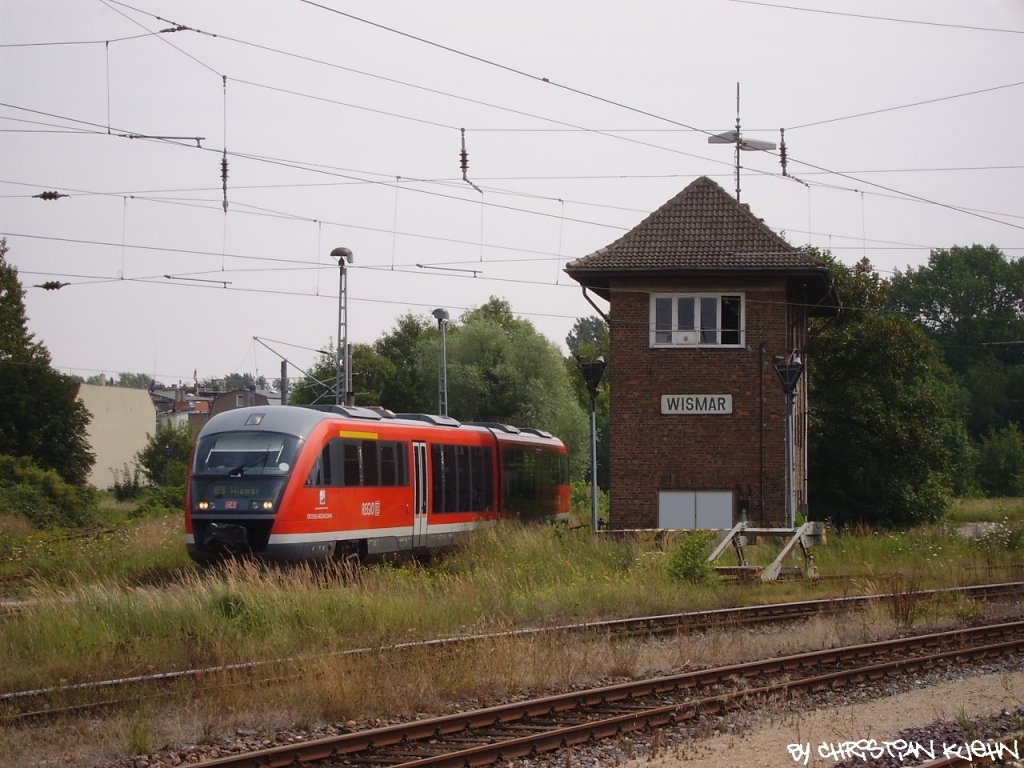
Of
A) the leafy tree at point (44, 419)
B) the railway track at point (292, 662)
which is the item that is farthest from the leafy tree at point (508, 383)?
the railway track at point (292, 662)

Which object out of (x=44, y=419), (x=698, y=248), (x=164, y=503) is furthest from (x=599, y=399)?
(x=698, y=248)

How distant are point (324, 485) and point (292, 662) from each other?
7.86 m

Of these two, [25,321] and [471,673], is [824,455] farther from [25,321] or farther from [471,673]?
[25,321]

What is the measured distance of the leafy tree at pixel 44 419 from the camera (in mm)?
57969

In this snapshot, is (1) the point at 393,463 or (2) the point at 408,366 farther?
(2) the point at 408,366

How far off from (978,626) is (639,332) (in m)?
13.4

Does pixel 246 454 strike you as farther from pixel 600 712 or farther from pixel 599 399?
pixel 599 399

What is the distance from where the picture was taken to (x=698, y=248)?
2966 centimetres

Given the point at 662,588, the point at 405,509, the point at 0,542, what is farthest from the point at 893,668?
the point at 0,542

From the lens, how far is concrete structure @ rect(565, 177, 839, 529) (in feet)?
93.2

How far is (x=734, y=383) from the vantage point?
28.7 metres

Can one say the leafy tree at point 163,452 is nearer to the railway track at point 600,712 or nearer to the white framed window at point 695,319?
the white framed window at point 695,319

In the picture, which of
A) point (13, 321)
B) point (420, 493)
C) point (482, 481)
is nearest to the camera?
point (420, 493)

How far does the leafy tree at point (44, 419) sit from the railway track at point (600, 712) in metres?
49.8
